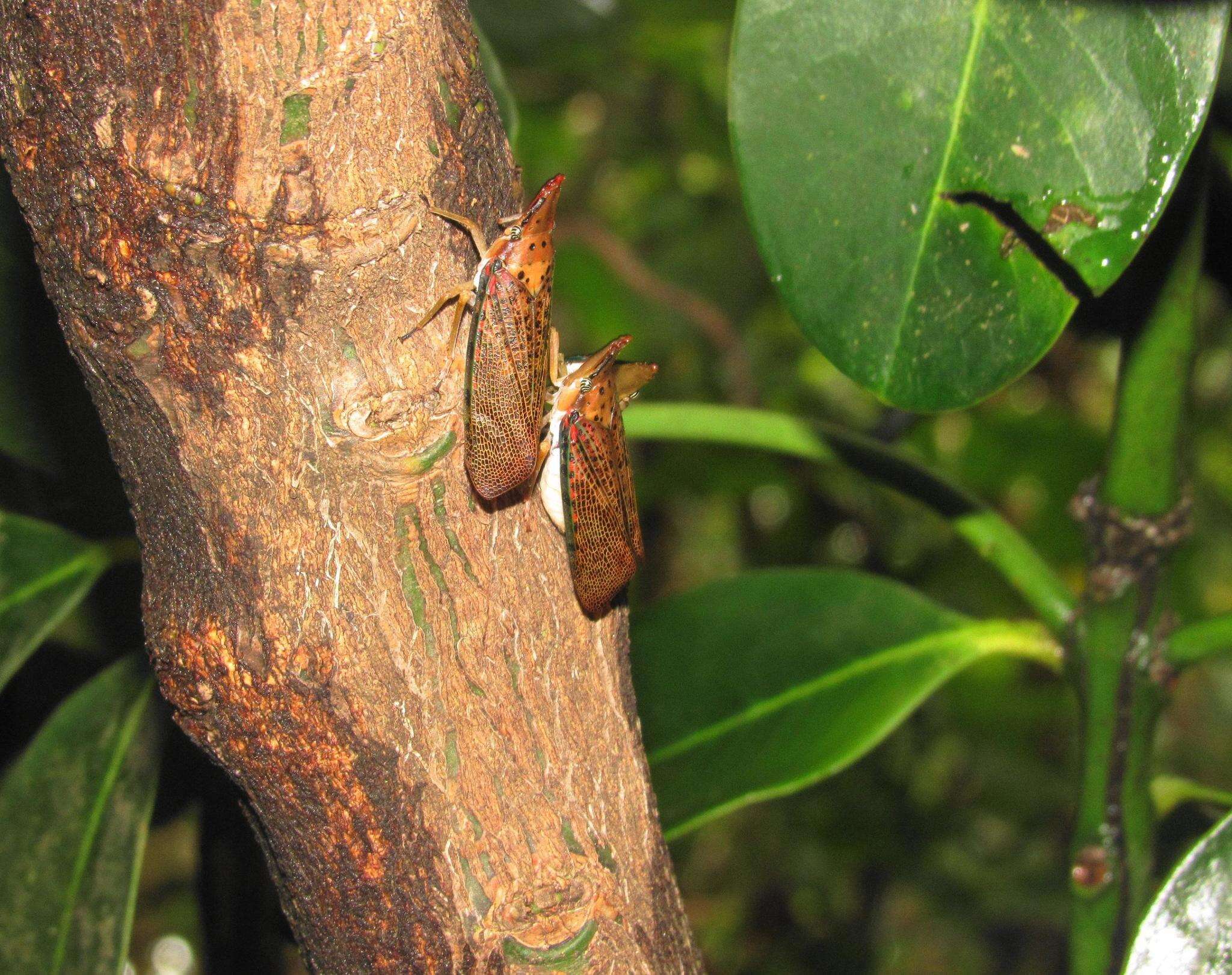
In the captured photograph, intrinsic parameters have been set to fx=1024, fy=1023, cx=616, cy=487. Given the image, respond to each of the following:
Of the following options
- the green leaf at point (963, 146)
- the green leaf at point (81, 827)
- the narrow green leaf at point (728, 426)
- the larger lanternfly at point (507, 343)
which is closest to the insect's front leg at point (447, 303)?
the larger lanternfly at point (507, 343)

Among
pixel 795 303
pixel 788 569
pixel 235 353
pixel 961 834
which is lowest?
pixel 961 834

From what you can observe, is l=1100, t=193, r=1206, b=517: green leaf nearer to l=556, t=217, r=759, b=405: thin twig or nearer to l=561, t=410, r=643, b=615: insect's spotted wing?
l=561, t=410, r=643, b=615: insect's spotted wing

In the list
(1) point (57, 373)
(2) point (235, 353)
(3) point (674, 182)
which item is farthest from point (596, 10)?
(2) point (235, 353)

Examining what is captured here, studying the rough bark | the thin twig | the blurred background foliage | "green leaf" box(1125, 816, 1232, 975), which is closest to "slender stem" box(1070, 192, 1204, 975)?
"green leaf" box(1125, 816, 1232, 975)

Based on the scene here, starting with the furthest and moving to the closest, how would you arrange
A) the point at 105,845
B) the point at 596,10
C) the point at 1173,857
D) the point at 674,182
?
1. the point at 674,182
2. the point at 596,10
3. the point at 1173,857
4. the point at 105,845

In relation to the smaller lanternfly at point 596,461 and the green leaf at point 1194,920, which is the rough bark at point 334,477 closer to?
the smaller lanternfly at point 596,461

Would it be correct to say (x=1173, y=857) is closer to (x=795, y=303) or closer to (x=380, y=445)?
(x=795, y=303)

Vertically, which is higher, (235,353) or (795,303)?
(795,303)
